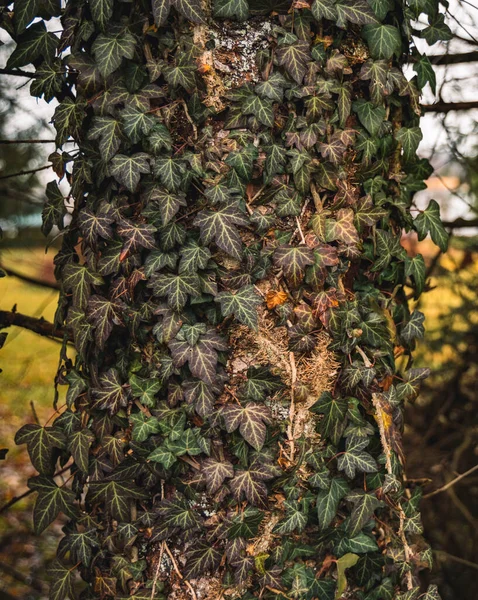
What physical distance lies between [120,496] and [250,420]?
0.37 metres

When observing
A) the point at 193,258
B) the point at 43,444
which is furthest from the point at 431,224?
the point at 43,444

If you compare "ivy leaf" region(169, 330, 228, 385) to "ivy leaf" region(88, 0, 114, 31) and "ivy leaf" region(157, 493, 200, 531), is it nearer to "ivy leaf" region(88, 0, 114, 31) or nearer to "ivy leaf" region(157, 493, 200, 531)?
"ivy leaf" region(157, 493, 200, 531)

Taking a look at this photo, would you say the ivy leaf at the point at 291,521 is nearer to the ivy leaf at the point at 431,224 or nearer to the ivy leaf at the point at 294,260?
the ivy leaf at the point at 294,260

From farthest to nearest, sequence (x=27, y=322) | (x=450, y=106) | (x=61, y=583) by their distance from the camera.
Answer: (x=450, y=106), (x=27, y=322), (x=61, y=583)

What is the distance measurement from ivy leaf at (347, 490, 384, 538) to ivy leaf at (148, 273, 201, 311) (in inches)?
24.0

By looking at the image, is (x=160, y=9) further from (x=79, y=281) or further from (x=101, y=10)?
(x=79, y=281)

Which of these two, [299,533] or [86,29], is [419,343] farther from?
[86,29]

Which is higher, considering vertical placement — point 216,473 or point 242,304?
point 242,304

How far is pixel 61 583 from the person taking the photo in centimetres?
154

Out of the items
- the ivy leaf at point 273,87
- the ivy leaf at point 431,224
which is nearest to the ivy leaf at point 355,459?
the ivy leaf at point 431,224

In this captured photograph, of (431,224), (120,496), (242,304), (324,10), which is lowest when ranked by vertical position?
(120,496)

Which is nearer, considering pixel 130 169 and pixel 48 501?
pixel 130 169

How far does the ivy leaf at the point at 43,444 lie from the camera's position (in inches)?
61.2

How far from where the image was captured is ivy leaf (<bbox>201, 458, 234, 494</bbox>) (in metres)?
1.37
